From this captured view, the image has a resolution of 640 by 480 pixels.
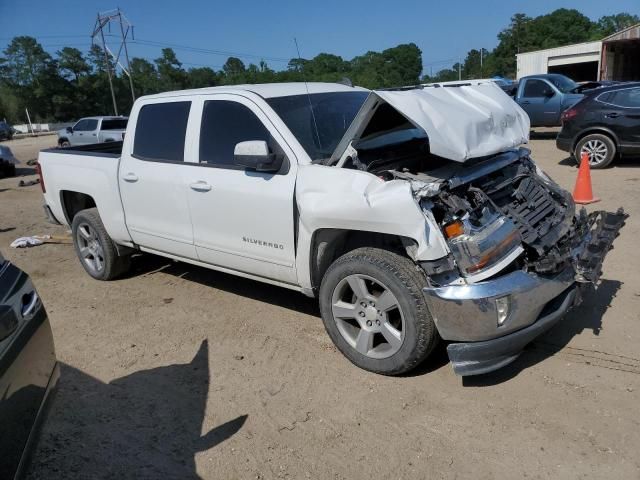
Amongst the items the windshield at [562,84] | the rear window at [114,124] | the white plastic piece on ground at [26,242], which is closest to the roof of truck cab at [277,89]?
the white plastic piece on ground at [26,242]

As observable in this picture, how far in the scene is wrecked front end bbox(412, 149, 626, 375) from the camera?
3047 mm

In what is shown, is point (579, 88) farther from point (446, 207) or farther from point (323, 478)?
point (323, 478)

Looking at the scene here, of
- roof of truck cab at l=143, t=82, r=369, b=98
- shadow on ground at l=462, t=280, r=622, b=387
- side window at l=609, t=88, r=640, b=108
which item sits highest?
roof of truck cab at l=143, t=82, r=369, b=98

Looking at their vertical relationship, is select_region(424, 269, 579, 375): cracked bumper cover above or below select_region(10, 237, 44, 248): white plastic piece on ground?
above

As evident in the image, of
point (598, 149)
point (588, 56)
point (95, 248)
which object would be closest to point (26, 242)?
point (95, 248)

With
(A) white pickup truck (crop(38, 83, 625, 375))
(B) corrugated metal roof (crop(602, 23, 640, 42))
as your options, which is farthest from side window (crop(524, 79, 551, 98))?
(B) corrugated metal roof (crop(602, 23, 640, 42))

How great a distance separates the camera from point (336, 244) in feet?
12.3

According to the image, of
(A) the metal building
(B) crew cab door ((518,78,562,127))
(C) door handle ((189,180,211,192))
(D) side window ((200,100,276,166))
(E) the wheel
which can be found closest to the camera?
(D) side window ((200,100,276,166))

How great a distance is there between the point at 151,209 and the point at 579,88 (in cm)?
1431

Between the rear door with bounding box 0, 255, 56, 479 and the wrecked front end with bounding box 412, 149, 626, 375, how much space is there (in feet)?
6.78

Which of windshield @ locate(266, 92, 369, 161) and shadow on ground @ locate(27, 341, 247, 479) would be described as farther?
windshield @ locate(266, 92, 369, 161)

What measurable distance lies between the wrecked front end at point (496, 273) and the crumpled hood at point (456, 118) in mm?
206

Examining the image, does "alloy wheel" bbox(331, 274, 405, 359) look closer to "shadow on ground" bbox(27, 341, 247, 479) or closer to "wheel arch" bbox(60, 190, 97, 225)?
"shadow on ground" bbox(27, 341, 247, 479)

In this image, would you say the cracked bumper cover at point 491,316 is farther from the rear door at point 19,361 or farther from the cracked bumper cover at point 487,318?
the rear door at point 19,361
